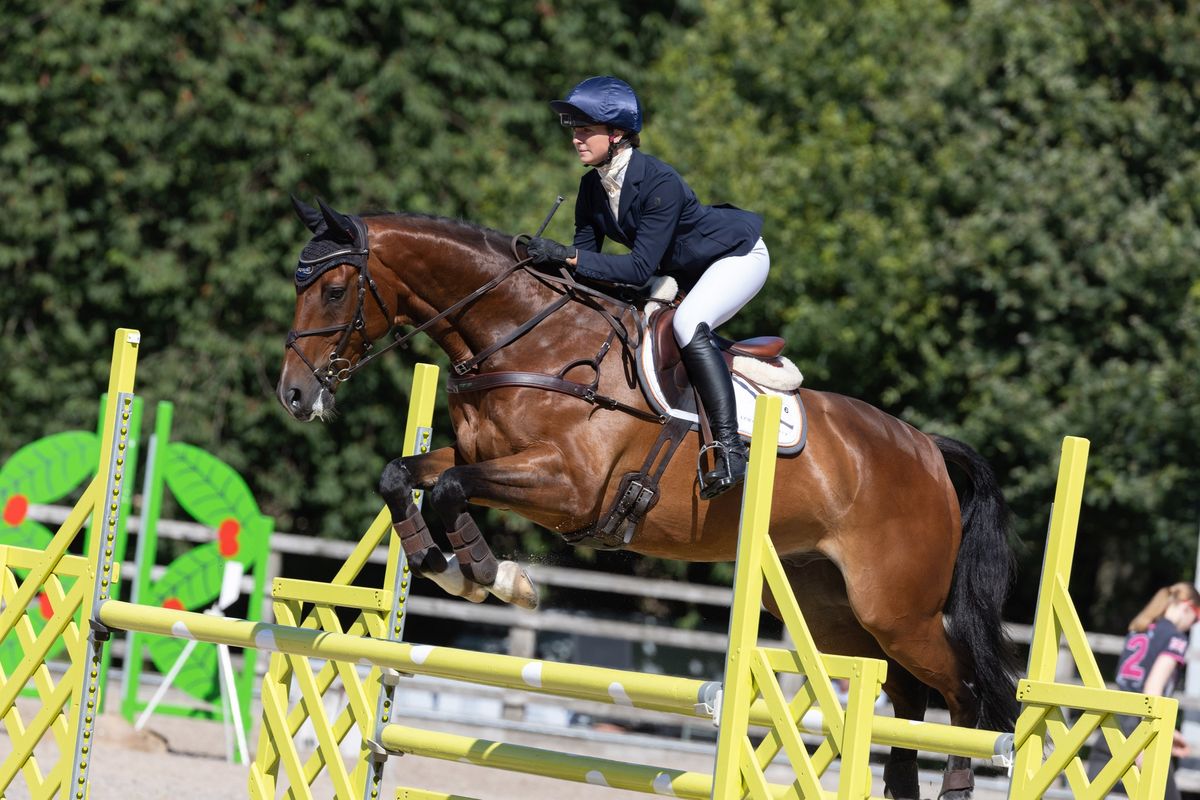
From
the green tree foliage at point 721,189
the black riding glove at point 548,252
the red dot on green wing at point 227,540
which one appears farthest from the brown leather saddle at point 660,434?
the green tree foliage at point 721,189

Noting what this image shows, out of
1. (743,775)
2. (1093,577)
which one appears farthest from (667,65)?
(743,775)

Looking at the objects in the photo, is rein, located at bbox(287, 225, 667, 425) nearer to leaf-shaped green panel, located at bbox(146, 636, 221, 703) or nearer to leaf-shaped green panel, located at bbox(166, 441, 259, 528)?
leaf-shaped green panel, located at bbox(166, 441, 259, 528)

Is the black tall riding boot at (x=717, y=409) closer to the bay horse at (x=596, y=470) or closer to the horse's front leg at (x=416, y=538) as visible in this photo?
the bay horse at (x=596, y=470)

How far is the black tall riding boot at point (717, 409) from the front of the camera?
466cm

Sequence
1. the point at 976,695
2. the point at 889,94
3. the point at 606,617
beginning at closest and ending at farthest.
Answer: the point at 976,695, the point at 606,617, the point at 889,94

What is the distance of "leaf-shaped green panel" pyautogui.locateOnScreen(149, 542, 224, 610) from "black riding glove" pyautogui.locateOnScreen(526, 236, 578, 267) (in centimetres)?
490

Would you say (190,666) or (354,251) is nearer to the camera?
(354,251)

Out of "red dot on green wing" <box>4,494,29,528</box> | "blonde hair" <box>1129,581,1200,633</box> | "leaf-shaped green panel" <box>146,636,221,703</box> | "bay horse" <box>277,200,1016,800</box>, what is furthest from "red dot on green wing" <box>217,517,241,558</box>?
"blonde hair" <box>1129,581,1200,633</box>

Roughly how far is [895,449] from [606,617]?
7.54 m

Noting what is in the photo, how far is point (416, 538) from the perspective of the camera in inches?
172

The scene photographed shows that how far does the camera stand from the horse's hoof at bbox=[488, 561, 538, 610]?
4305 millimetres

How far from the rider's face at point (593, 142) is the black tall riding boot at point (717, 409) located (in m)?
0.63

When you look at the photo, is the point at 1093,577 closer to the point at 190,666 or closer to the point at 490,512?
the point at 490,512

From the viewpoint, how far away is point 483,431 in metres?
4.66
